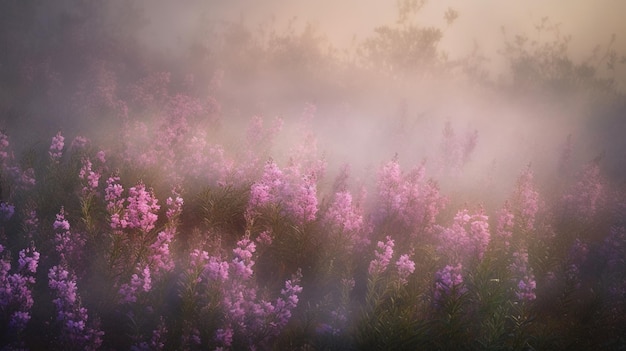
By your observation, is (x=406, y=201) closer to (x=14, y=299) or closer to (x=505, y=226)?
(x=505, y=226)

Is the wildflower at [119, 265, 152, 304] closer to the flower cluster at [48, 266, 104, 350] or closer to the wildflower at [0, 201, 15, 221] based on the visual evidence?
the flower cluster at [48, 266, 104, 350]

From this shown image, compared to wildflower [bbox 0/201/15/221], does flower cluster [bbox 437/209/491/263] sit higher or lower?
lower

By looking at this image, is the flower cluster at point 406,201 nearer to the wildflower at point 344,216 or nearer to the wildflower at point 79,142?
the wildflower at point 344,216

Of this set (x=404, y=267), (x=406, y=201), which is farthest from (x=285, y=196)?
(x=406, y=201)

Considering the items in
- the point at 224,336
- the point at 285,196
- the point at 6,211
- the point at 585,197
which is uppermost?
the point at 585,197

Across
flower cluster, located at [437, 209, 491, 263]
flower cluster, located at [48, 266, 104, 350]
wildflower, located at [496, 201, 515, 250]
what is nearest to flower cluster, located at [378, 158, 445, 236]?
flower cluster, located at [437, 209, 491, 263]

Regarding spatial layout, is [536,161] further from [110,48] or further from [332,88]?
[110,48]

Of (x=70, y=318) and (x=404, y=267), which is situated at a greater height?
(x=404, y=267)

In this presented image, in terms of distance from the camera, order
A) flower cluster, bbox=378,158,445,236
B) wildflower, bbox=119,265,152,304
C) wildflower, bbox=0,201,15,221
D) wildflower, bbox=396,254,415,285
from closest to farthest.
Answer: wildflower, bbox=119,265,152,304 → wildflower, bbox=0,201,15,221 → wildflower, bbox=396,254,415,285 → flower cluster, bbox=378,158,445,236

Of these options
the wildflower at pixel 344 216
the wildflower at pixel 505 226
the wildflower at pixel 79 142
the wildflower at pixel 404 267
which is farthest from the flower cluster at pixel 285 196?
the wildflower at pixel 79 142

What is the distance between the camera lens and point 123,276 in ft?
12.1

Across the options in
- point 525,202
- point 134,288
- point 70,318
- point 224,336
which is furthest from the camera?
point 525,202

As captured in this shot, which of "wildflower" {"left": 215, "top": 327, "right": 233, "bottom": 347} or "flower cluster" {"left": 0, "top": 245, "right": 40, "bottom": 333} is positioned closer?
"flower cluster" {"left": 0, "top": 245, "right": 40, "bottom": 333}

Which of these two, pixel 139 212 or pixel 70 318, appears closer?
pixel 70 318
